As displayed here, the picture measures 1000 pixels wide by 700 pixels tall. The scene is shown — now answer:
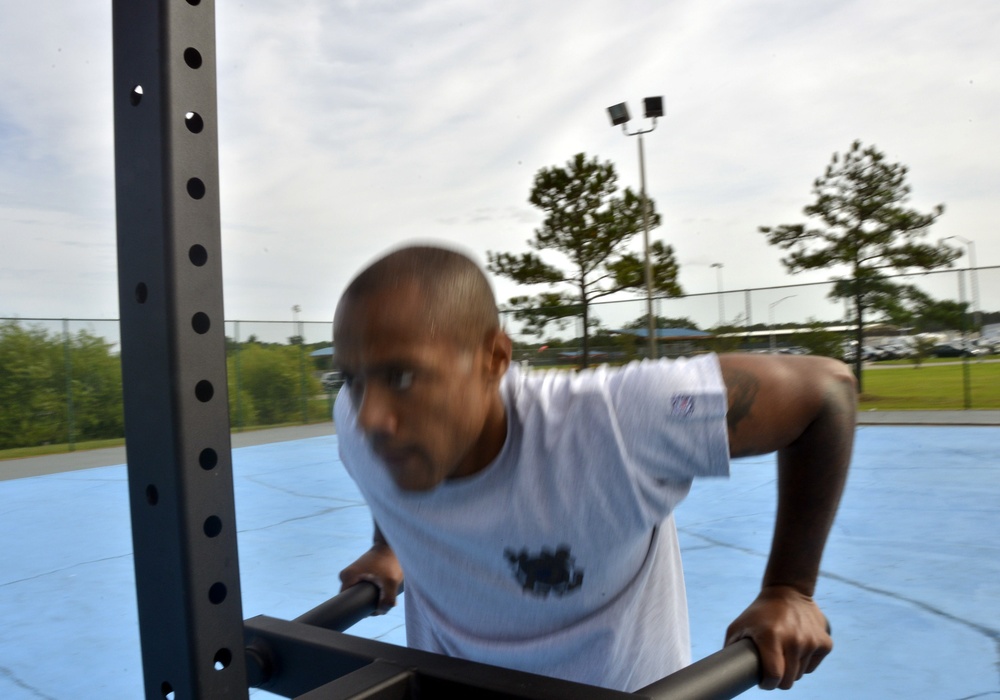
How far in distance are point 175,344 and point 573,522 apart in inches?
21.2

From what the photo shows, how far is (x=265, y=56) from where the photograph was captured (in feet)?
11.8

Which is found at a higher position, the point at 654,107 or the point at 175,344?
the point at 654,107

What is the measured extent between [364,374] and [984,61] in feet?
43.1

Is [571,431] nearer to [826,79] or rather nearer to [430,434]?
[430,434]

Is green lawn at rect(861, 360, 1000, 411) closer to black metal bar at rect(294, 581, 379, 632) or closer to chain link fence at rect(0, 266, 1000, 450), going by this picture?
chain link fence at rect(0, 266, 1000, 450)

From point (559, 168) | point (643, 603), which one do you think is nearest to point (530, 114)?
point (643, 603)

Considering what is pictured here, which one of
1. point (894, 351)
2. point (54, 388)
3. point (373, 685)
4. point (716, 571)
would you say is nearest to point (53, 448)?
point (54, 388)

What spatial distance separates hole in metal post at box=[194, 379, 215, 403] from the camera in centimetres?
53

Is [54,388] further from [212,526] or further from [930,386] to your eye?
[930,386]

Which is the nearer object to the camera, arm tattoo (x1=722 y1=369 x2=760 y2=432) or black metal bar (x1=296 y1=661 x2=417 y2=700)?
black metal bar (x1=296 y1=661 x2=417 y2=700)

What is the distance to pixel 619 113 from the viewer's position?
13539 millimetres

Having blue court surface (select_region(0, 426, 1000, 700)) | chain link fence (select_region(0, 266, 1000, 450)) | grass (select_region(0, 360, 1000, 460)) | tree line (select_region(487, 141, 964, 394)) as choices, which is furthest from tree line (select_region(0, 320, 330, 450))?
tree line (select_region(487, 141, 964, 394))

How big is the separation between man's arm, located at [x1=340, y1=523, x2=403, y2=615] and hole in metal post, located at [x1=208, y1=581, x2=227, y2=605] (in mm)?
621

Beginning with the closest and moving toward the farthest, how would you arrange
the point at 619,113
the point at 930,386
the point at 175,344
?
1. the point at 175,344
2. the point at 930,386
3. the point at 619,113
